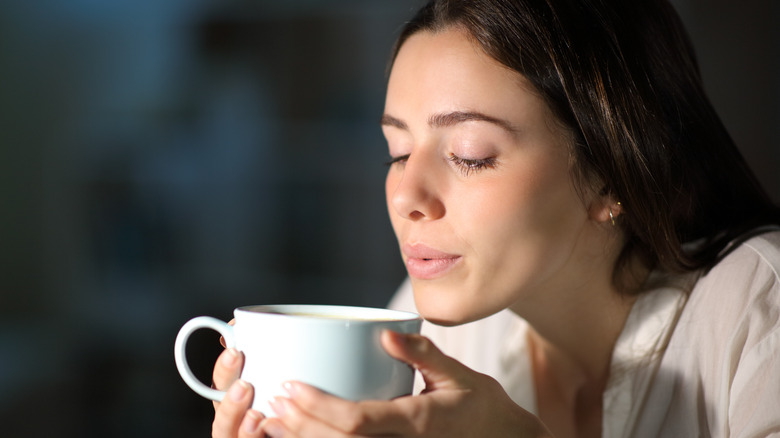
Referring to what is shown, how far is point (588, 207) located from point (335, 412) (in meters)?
0.50

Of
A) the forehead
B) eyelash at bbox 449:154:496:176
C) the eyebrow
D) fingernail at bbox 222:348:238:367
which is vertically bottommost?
fingernail at bbox 222:348:238:367

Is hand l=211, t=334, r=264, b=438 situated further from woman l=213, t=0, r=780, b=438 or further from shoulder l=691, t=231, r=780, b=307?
shoulder l=691, t=231, r=780, b=307

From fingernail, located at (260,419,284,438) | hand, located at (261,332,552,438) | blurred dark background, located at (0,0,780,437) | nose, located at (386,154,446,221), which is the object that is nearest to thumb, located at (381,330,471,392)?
hand, located at (261,332,552,438)

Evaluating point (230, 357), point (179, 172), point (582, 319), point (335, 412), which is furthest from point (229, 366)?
point (179, 172)

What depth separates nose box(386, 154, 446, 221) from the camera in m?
0.77

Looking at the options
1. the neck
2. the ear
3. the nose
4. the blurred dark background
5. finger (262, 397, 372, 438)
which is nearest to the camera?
finger (262, 397, 372, 438)

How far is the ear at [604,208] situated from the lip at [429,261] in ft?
0.74

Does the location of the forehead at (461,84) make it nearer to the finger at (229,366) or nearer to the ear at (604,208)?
the ear at (604,208)

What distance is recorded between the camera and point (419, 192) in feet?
2.54

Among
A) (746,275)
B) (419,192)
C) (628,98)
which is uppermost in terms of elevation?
(628,98)

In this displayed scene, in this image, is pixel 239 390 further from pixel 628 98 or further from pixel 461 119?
pixel 628 98

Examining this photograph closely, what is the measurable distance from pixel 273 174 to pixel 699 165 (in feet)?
5.09

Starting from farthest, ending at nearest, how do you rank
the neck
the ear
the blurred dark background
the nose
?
the blurred dark background → the neck → the ear → the nose

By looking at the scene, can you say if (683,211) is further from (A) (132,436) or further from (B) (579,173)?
(A) (132,436)
